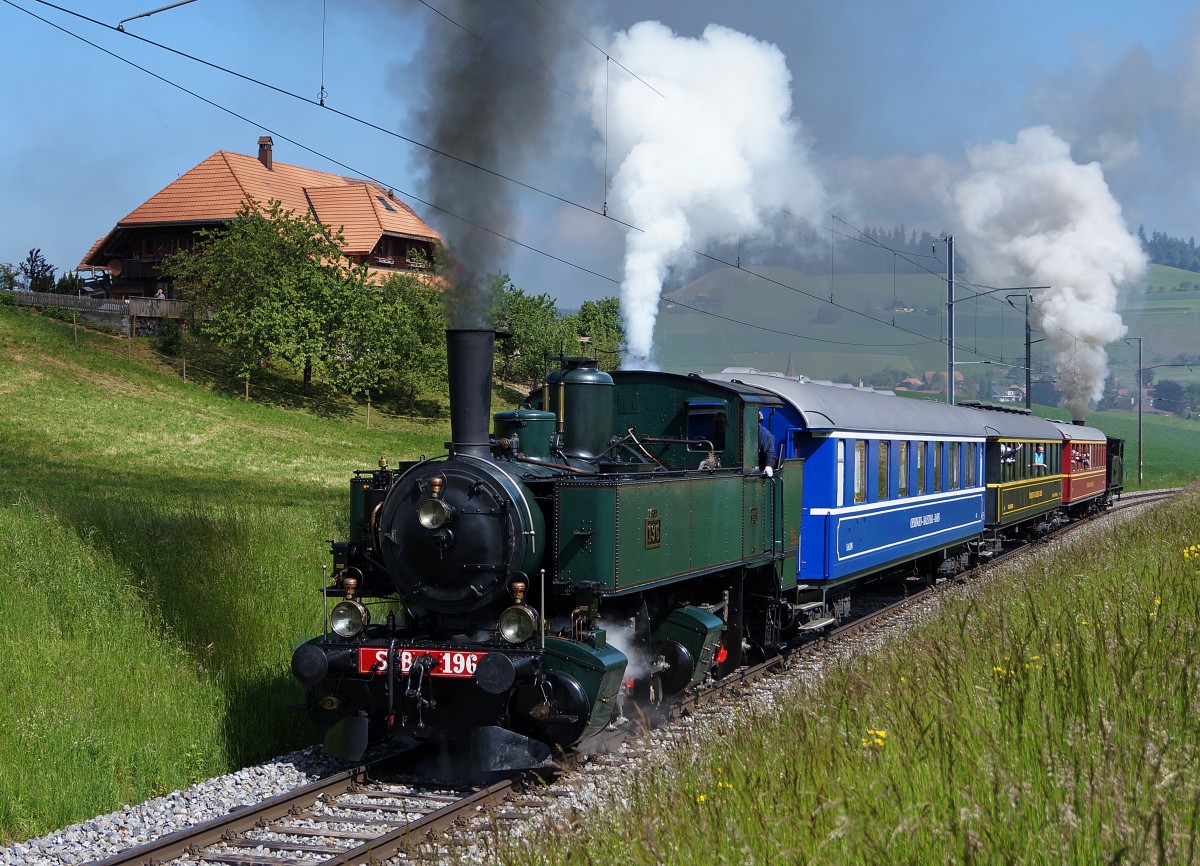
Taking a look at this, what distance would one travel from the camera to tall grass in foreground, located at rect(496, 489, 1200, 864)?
146 inches

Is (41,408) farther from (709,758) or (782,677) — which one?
(709,758)

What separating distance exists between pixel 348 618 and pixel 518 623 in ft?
4.41

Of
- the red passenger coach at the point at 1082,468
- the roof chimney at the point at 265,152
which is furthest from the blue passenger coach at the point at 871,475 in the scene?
the roof chimney at the point at 265,152

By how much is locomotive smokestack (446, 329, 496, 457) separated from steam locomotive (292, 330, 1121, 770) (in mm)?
14

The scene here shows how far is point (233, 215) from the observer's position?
47812 mm

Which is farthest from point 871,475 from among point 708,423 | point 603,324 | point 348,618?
point 603,324

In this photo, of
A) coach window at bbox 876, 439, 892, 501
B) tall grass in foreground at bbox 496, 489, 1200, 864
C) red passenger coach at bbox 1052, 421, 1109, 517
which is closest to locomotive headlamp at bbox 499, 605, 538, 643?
tall grass in foreground at bbox 496, 489, 1200, 864

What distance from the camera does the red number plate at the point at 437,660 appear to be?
7284 millimetres

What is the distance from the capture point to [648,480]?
26.7 feet

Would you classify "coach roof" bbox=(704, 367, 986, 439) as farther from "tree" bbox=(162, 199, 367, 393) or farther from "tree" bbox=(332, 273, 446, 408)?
"tree" bbox=(162, 199, 367, 393)

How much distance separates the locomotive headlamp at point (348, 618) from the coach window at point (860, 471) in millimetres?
6825

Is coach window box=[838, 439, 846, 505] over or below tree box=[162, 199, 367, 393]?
below

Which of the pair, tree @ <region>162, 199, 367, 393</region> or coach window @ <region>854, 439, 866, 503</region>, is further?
tree @ <region>162, 199, 367, 393</region>

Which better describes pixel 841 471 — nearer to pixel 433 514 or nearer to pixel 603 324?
pixel 433 514
